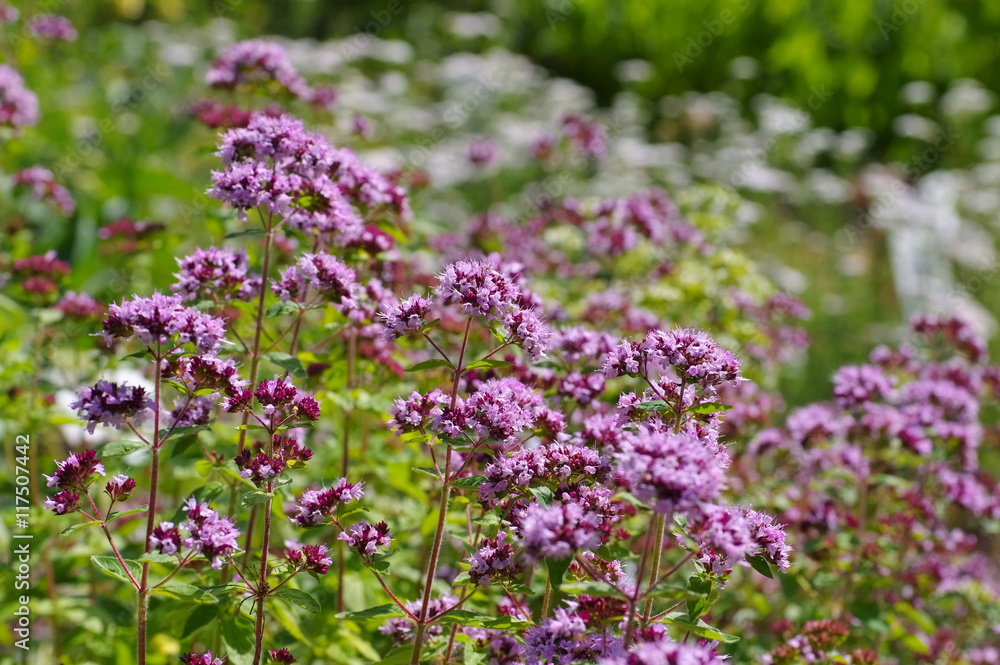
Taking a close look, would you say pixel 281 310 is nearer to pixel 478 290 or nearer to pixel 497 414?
pixel 478 290

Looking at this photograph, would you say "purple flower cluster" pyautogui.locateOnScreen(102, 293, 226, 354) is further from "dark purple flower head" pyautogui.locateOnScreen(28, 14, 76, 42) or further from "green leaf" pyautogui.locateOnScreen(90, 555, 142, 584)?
"dark purple flower head" pyautogui.locateOnScreen(28, 14, 76, 42)

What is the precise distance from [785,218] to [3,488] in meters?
11.4

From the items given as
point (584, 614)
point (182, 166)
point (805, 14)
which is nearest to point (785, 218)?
point (805, 14)

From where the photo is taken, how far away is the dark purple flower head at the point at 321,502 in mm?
2389

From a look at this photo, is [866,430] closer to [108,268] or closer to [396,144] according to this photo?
[108,268]

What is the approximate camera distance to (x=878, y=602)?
389 cm

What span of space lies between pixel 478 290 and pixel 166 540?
3.55 ft

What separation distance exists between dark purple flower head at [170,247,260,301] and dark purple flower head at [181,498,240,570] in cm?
70

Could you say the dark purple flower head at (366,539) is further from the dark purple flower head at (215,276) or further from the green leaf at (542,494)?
the dark purple flower head at (215,276)

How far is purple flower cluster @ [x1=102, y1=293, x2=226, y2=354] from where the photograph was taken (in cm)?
231

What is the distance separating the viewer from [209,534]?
2322mm

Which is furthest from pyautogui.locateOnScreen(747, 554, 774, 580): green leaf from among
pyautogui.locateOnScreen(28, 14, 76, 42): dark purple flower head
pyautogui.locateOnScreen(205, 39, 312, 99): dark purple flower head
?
pyautogui.locateOnScreen(28, 14, 76, 42): dark purple flower head

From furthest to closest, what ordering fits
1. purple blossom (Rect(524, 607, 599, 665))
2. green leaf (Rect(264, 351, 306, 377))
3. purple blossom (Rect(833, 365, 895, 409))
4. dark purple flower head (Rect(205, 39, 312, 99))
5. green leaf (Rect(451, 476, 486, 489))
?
dark purple flower head (Rect(205, 39, 312, 99)), purple blossom (Rect(833, 365, 895, 409)), green leaf (Rect(264, 351, 306, 377)), green leaf (Rect(451, 476, 486, 489)), purple blossom (Rect(524, 607, 599, 665))

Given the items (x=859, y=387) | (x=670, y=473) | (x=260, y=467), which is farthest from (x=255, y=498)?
(x=859, y=387)
